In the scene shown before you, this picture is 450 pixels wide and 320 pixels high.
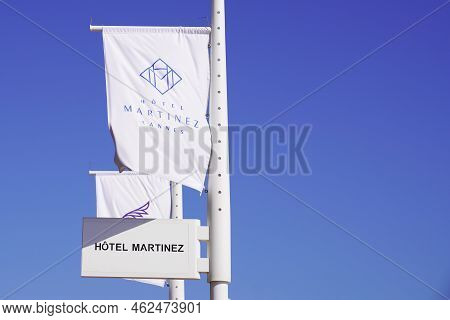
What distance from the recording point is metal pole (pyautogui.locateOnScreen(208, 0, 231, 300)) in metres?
10.8

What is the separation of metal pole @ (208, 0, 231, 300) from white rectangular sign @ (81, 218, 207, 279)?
0.29 m

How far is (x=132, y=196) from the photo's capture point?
19.0 metres

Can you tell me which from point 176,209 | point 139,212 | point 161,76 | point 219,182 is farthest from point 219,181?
point 139,212

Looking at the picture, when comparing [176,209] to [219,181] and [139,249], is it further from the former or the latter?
[139,249]

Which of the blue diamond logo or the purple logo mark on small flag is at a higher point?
the blue diamond logo

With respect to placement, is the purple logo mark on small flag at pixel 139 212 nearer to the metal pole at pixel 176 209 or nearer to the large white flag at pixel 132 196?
the large white flag at pixel 132 196

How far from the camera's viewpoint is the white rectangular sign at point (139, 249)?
34.7ft

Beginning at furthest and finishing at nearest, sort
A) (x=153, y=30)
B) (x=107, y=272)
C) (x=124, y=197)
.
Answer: (x=124, y=197) < (x=153, y=30) < (x=107, y=272)

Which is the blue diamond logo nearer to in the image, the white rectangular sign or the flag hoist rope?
the flag hoist rope

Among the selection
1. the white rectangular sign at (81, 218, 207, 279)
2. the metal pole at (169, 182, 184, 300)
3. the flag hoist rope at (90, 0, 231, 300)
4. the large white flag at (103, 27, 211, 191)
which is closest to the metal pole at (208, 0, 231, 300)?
the flag hoist rope at (90, 0, 231, 300)
